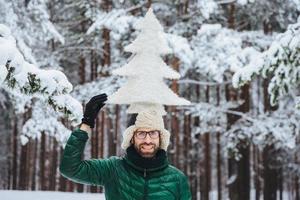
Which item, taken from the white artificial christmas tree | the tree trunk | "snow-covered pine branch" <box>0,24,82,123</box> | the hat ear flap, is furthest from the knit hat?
the tree trunk

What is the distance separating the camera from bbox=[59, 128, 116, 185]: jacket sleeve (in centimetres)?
347

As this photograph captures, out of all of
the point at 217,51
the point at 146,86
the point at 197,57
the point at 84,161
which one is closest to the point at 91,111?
Answer: the point at 84,161

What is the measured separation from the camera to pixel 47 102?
585 centimetres

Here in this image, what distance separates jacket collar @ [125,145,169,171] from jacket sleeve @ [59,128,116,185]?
151 mm

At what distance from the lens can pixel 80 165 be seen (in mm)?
3521

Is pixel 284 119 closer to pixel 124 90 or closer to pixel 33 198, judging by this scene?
pixel 33 198

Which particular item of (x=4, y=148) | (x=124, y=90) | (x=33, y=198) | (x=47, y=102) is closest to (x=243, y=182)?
(x=33, y=198)

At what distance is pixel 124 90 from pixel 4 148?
97.0 ft

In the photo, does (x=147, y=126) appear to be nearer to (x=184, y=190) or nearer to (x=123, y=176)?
(x=123, y=176)

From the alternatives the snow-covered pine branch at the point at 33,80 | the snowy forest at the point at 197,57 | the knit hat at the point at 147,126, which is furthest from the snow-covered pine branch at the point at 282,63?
the knit hat at the point at 147,126

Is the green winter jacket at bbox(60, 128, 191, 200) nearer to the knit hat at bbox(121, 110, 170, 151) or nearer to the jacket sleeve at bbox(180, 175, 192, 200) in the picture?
the jacket sleeve at bbox(180, 175, 192, 200)

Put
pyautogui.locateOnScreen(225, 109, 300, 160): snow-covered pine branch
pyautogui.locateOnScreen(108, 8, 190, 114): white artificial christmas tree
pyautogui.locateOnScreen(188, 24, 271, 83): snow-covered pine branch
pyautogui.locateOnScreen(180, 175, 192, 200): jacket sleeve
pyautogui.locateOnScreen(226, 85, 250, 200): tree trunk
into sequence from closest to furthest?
1. pyautogui.locateOnScreen(180, 175, 192, 200): jacket sleeve
2. pyautogui.locateOnScreen(108, 8, 190, 114): white artificial christmas tree
3. pyautogui.locateOnScreen(188, 24, 271, 83): snow-covered pine branch
4. pyautogui.locateOnScreen(225, 109, 300, 160): snow-covered pine branch
5. pyautogui.locateOnScreen(226, 85, 250, 200): tree trunk

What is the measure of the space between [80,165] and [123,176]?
0.31 metres

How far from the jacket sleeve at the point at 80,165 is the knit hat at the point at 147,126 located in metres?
0.21
